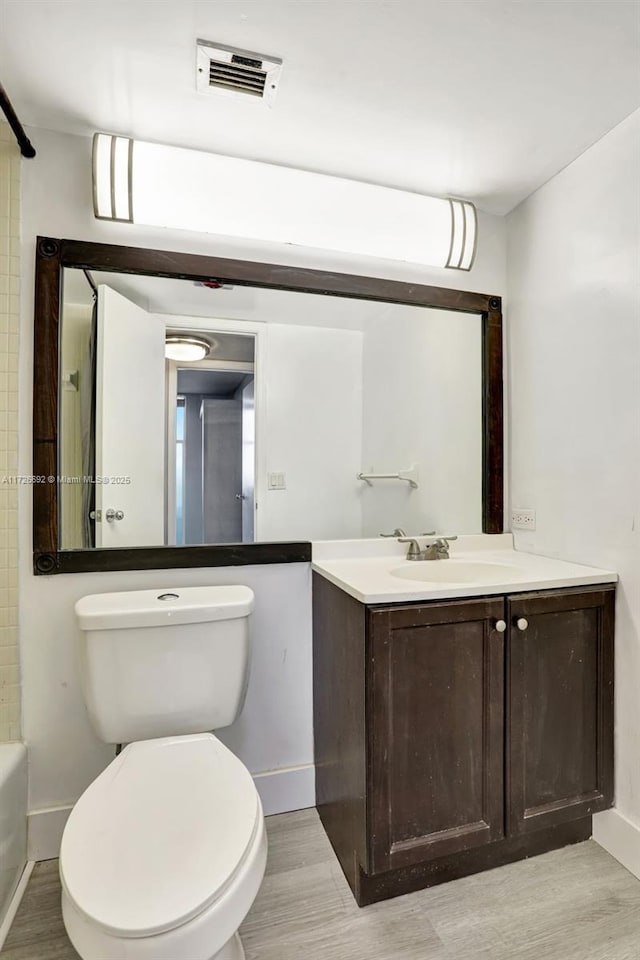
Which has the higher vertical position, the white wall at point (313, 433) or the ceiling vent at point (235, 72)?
the ceiling vent at point (235, 72)

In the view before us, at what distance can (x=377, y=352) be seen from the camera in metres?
1.75

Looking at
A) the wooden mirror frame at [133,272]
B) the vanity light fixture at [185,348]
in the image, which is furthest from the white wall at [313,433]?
the vanity light fixture at [185,348]

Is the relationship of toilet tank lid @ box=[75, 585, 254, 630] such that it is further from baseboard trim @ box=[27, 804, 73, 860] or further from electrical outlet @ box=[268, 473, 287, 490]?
baseboard trim @ box=[27, 804, 73, 860]

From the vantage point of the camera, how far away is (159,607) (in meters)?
1.29

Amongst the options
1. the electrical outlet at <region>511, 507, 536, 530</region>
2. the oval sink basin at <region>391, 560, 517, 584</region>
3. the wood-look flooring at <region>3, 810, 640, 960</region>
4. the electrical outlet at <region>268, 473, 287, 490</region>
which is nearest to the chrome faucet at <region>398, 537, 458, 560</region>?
the oval sink basin at <region>391, 560, 517, 584</region>

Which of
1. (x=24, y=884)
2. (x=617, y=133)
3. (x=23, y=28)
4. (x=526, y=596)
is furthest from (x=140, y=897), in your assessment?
(x=617, y=133)

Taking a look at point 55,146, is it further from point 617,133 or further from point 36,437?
point 617,133

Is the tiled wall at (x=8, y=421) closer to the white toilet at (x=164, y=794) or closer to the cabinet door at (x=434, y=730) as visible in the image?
the white toilet at (x=164, y=794)

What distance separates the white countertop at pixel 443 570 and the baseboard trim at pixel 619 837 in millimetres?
708

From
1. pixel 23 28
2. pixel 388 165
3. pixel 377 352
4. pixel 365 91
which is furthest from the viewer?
pixel 377 352

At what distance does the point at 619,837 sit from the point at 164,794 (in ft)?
4.35

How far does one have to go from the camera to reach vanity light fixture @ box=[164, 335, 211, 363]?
1531 mm

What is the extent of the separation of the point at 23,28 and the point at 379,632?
5.39ft

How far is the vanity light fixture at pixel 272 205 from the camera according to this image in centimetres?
143
